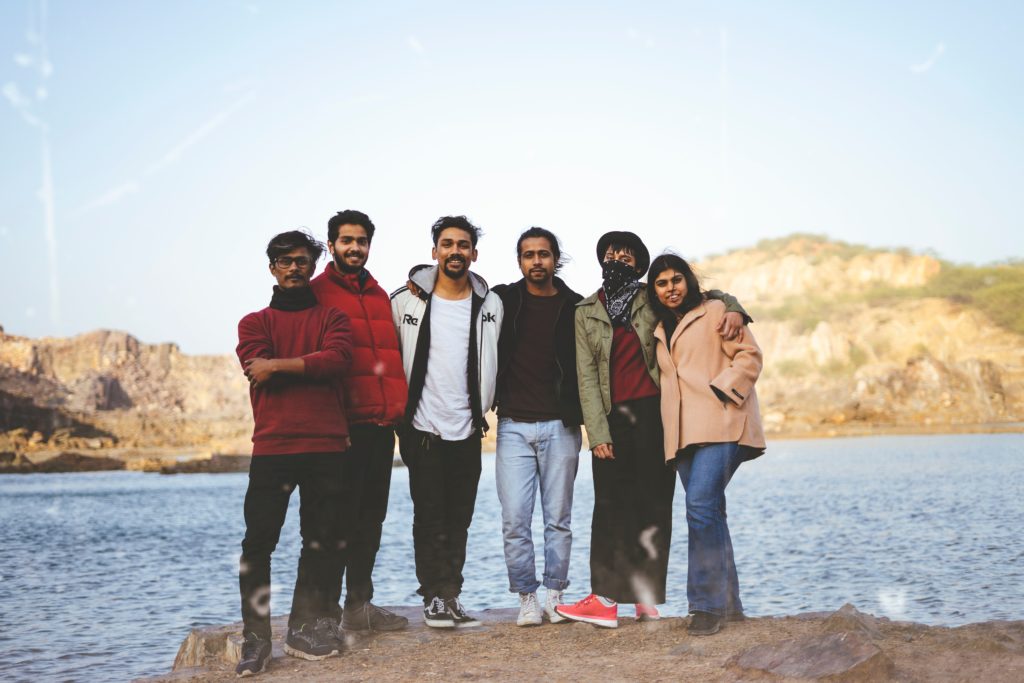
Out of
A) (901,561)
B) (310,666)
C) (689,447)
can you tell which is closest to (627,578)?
(689,447)

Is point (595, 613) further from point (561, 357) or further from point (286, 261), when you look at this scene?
point (286, 261)

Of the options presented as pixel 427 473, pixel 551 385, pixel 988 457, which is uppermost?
pixel 551 385

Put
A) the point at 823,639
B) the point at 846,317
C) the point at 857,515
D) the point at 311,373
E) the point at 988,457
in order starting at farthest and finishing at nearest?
the point at 846,317, the point at 988,457, the point at 857,515, the point at 311,373, the point at 823,639

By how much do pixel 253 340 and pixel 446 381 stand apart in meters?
1.23

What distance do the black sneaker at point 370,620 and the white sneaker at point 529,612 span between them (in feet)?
2.38

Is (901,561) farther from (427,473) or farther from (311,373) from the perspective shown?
(311,373)

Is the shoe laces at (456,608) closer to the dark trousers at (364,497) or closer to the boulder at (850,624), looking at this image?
the dark trousers at (364,497)

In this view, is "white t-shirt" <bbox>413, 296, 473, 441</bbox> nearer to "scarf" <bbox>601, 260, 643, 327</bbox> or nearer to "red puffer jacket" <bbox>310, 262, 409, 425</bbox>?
"red puffer jacket" <bbox>310, 262, 409, 425</bbox>

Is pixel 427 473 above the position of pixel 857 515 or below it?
above

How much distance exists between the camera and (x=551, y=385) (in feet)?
17.7

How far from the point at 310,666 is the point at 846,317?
11524cm

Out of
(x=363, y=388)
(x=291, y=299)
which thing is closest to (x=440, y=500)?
(x=363, y=388)

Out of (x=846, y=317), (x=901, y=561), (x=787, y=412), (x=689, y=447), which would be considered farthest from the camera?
(x=846, y=317)

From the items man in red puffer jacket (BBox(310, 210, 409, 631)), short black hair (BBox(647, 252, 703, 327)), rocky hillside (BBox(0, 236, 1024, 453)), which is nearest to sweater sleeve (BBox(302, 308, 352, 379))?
man in red puffer jacket (BBox(310, 210, 409, 631))
